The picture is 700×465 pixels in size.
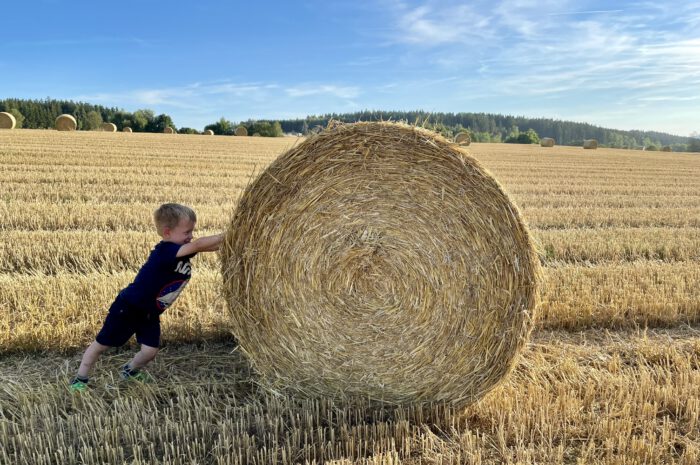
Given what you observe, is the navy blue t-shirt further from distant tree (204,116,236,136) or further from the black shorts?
distant tree (204,116,236,136)

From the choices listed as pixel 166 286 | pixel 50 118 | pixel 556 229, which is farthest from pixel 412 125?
pixel 50 118

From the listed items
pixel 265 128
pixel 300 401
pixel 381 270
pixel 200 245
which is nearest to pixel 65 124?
pixel 265 128

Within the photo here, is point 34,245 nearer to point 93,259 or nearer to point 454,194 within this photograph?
point 93,259

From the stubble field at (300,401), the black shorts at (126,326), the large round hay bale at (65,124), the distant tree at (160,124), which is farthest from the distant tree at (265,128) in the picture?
the black shorts at (126,326)

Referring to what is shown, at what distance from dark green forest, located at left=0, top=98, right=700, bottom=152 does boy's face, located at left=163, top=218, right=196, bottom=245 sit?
3.23 ft

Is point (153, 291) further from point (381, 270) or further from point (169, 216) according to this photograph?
point (381, 270)

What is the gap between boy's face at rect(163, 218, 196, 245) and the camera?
385 centimetres

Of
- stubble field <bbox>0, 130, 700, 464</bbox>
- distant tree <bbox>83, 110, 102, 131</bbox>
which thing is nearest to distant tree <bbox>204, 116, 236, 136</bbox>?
distant tree <bbox>83, 110, 102, 131</bbox>

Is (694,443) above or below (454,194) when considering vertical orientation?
below

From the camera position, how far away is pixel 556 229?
9.27 meters

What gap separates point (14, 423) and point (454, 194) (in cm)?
300

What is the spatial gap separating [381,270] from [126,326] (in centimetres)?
181

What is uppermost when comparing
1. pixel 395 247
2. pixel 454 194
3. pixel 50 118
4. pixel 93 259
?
pixel 50 118

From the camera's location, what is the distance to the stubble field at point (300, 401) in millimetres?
3203
